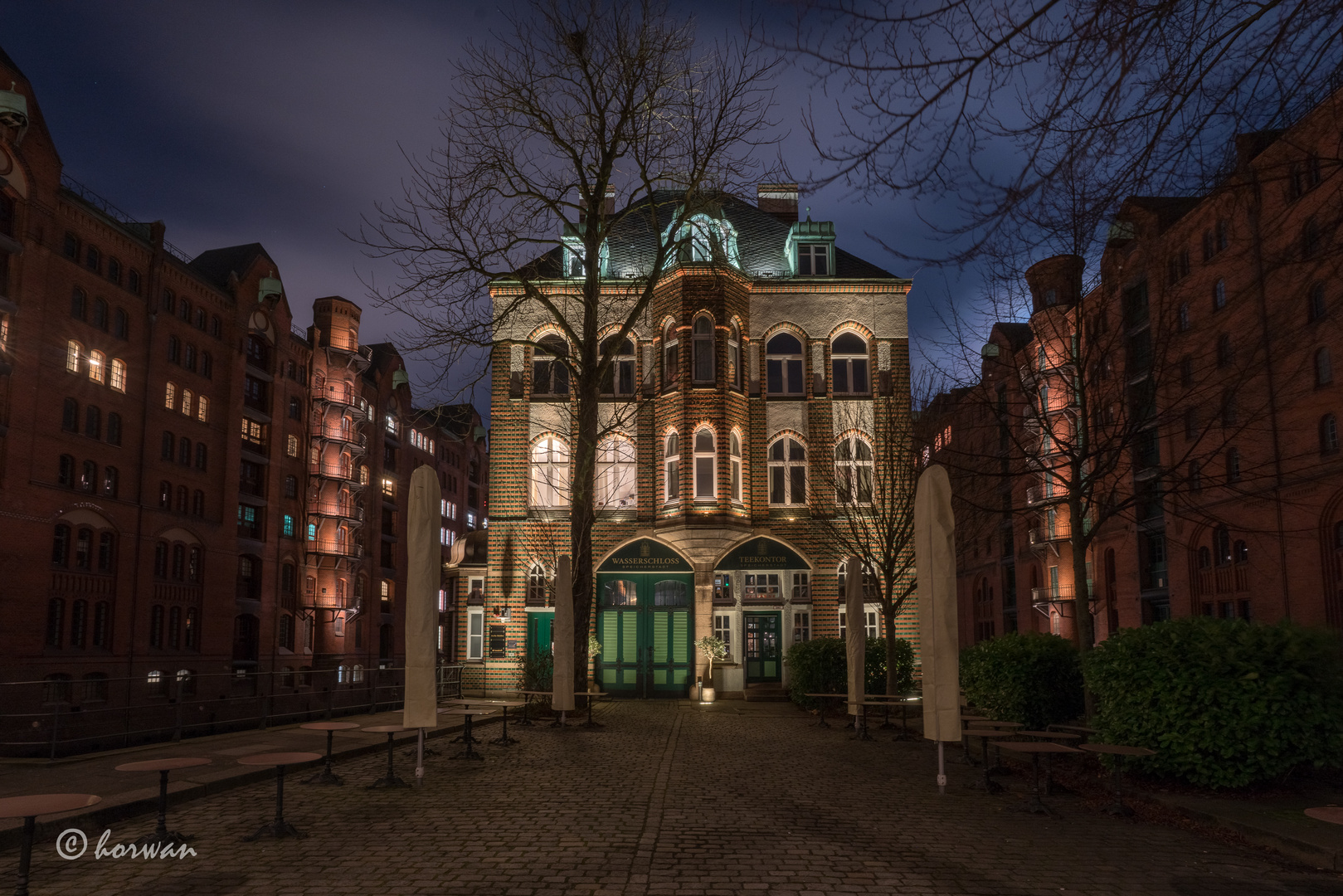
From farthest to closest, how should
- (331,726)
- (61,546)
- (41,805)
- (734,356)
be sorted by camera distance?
(61,546), (734,356), (331,726), (41,805)

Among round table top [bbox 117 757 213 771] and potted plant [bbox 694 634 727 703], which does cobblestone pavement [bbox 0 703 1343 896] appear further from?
potted plant [bbox 694 634 727 703]

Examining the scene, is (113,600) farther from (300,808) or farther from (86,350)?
(300,808)

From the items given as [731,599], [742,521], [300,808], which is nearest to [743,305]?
[742,521]

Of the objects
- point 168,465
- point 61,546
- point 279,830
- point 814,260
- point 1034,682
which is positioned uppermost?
point 814,260

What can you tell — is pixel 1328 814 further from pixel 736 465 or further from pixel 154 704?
pixel 154 704

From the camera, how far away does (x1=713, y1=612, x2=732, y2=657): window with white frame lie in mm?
27500

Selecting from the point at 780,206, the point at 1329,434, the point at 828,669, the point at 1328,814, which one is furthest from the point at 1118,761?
the point at 780,206

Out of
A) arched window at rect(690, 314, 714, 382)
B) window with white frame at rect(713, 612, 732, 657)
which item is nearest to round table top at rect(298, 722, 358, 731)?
window with white frame at rect(713, 612, 732, 657)

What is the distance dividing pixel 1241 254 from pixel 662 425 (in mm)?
22804

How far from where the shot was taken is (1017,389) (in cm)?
1383

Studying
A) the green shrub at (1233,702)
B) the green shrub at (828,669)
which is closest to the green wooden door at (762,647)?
the green shrub at (828,669)

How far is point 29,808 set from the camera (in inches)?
213

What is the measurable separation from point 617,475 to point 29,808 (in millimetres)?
23165

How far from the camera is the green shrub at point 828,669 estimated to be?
846 inches
